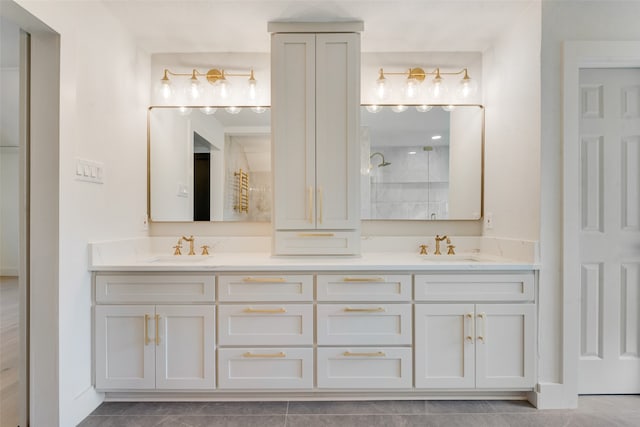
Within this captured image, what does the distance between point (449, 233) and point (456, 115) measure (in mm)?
883

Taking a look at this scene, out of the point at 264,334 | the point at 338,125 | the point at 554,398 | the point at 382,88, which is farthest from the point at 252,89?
the point at 554,398

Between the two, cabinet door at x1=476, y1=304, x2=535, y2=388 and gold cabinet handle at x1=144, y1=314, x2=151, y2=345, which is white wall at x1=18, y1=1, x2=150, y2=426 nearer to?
gold cabinet handle at x1=144, y1=314, x2=151, y2=345

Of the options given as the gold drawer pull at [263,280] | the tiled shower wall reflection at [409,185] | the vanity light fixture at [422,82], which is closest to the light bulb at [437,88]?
the vanity light fixture at [422,82]

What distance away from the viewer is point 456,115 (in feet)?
8.54

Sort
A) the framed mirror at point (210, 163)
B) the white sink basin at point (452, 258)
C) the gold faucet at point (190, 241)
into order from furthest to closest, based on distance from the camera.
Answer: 1. the framed mirror at point (210, 163)
2. the gold faucet at point (190, 241)
3. the white sink basin at point (452, 258)

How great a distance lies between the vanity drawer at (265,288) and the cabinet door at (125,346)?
442 millimetres

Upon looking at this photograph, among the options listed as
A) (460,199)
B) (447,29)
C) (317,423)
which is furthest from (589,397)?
(447,29)

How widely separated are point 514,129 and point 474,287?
1038 mm

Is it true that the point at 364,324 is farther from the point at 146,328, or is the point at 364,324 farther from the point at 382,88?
the point at 382,88

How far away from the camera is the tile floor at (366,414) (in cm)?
184

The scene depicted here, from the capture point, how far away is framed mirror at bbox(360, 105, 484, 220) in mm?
2604

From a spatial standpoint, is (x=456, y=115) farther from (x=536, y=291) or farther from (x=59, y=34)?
(x=59, y=34)

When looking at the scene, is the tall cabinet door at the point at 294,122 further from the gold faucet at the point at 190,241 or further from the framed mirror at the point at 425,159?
the gold faucet at the point at 190,241

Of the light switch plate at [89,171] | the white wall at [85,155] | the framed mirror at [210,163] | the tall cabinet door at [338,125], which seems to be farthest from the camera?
the framed mirror at [210,163]
